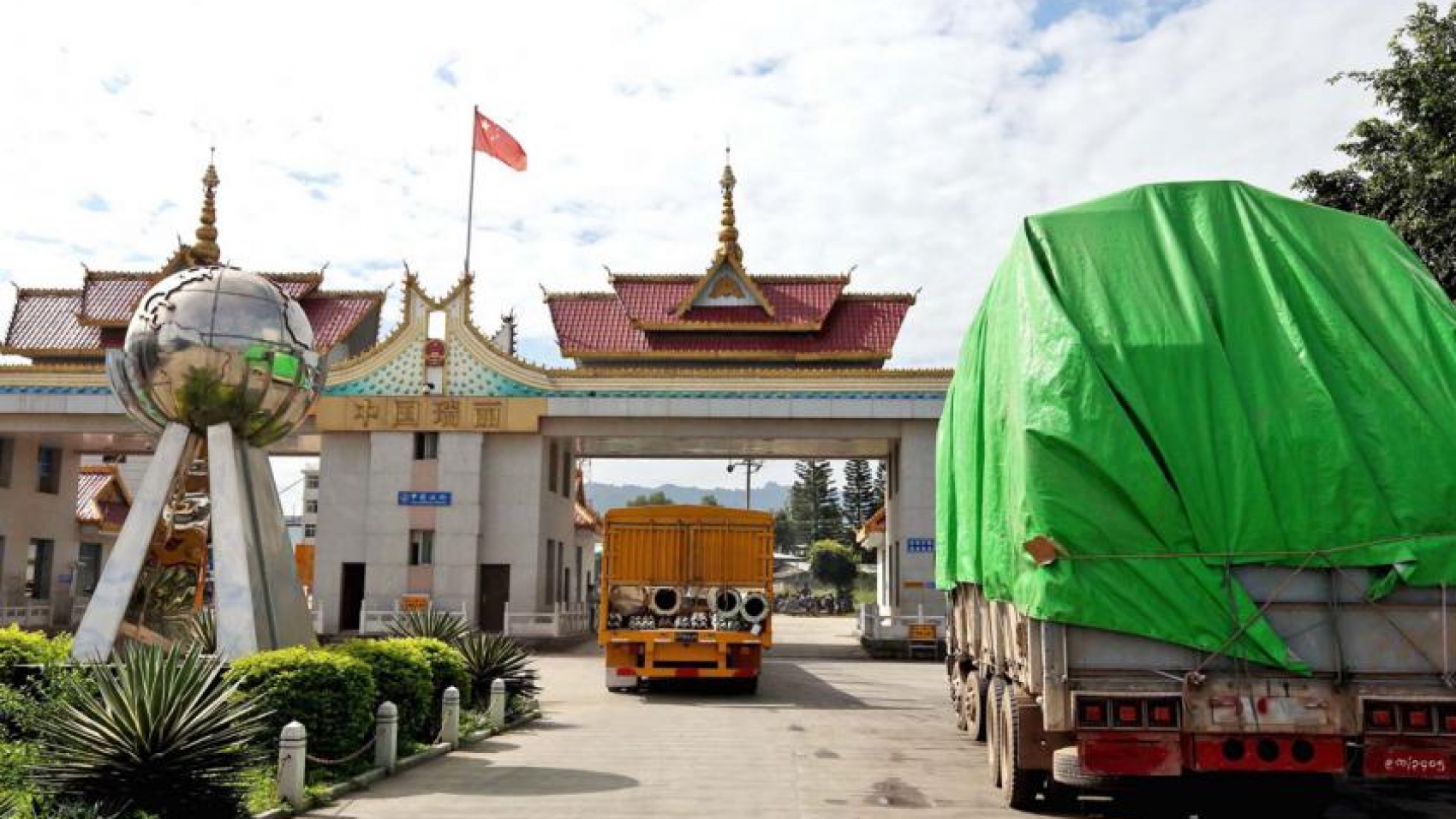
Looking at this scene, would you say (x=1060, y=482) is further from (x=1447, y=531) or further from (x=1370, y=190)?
(x=1370, y=190)

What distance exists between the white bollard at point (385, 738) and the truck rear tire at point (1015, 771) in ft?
18.4

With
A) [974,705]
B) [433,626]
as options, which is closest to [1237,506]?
[974,705]

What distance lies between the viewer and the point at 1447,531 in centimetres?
748

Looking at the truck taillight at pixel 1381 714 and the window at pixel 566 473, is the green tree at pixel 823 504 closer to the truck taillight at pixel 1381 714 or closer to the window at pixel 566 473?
the window at pixel 566 473

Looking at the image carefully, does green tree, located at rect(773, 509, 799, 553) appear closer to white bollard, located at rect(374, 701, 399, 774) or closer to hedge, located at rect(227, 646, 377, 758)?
white bollard, located at rect(374, 701, 399, 774)

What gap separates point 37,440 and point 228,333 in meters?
28.5

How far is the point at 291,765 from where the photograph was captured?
30.8 feet

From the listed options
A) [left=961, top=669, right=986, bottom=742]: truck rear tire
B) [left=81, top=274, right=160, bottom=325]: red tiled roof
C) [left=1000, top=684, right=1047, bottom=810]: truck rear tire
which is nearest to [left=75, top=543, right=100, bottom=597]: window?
[left=81, top=274, right=160, bottom=325]: red tiled roof

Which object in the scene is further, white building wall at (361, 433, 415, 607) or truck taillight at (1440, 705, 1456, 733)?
white building wall at (361, 433, 415, 607)

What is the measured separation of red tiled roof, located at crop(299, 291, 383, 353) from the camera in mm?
37344

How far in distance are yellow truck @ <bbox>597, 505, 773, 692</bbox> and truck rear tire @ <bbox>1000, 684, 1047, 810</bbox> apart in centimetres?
991

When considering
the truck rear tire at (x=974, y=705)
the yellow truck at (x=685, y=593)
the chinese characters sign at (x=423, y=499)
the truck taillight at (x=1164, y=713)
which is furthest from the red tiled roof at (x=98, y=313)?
the truck taillight at (x=1164, y=713)

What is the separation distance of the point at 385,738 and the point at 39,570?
108ft

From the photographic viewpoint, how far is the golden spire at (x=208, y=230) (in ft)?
128
